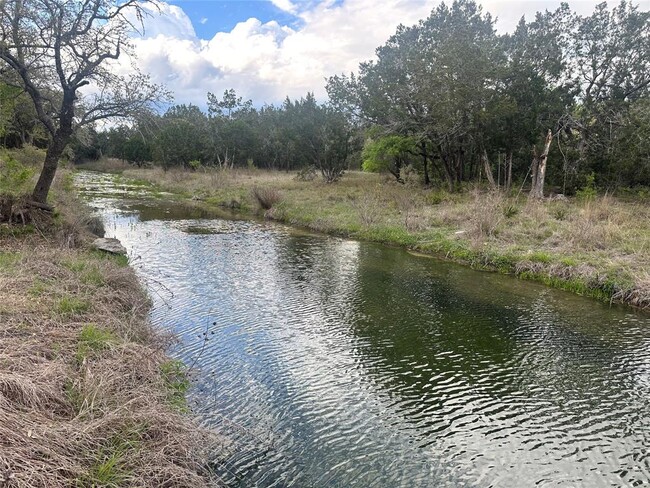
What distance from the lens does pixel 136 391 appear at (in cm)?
562

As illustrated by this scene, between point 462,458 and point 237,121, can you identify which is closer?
point 462,458

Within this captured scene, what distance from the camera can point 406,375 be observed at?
324 inches

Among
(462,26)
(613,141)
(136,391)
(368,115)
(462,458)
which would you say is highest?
(462,26)

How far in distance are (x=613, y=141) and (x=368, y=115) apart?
16.3 metres

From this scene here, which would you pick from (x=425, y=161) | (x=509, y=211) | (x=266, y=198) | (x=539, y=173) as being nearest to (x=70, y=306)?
(x=509, y=211)

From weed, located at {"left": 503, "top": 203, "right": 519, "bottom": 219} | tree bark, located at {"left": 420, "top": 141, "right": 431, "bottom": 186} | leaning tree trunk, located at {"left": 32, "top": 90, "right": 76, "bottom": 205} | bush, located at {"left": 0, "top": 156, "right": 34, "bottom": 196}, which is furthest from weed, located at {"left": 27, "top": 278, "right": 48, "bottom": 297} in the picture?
tree bark, located at {"left": 420, "top": 141, "right": 431, "bottom": 186}

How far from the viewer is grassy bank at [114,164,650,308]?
44.8 feet

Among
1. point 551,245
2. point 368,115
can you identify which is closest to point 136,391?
point 551,245

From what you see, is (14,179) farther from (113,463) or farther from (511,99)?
(511,99)

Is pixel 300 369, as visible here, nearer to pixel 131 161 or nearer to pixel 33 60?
pixel 33 60

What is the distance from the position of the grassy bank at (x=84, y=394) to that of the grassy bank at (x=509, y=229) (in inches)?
472

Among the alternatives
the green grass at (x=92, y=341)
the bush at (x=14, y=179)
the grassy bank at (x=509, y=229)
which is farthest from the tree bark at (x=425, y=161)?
the green grass at (x=92, y=341)

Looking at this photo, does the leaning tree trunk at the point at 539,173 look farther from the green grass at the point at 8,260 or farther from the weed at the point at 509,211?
the green grass at the point at 8,260

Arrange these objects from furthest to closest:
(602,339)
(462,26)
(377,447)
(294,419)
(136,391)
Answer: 1. (462,26)
2. (602,339)
3. (294,419)
4. (377,447)
5. (136,391)
